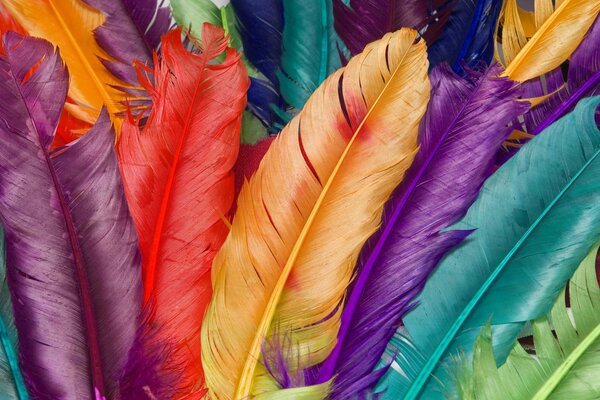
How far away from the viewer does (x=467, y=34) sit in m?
0.69

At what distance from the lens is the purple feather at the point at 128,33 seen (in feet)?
2.22

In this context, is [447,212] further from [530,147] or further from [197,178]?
[197,178]

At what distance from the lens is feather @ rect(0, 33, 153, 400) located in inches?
21.7

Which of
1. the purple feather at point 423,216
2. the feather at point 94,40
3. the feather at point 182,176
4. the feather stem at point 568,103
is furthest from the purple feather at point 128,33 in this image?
the feather stem at point 568,103

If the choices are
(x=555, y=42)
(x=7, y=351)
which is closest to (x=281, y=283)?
(x=7, y=351)

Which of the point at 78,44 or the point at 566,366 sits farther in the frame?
the point at 78,44

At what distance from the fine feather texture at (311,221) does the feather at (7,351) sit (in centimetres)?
17

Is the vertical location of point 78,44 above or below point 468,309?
above

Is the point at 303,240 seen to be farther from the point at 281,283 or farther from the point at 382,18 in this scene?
the point at 382,18

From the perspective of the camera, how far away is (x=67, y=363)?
0.56 metres

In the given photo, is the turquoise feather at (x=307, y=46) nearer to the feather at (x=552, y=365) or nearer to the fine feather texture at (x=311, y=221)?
the fine feather texture at (x=311, y=221)

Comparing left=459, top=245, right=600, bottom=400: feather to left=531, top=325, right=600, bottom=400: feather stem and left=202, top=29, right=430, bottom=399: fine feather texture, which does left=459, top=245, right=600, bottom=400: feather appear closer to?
left=531, top=325, right=600, bottom=400: feather stem

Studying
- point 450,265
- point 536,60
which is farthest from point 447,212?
point 536,60

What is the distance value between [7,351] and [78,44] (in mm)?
323
